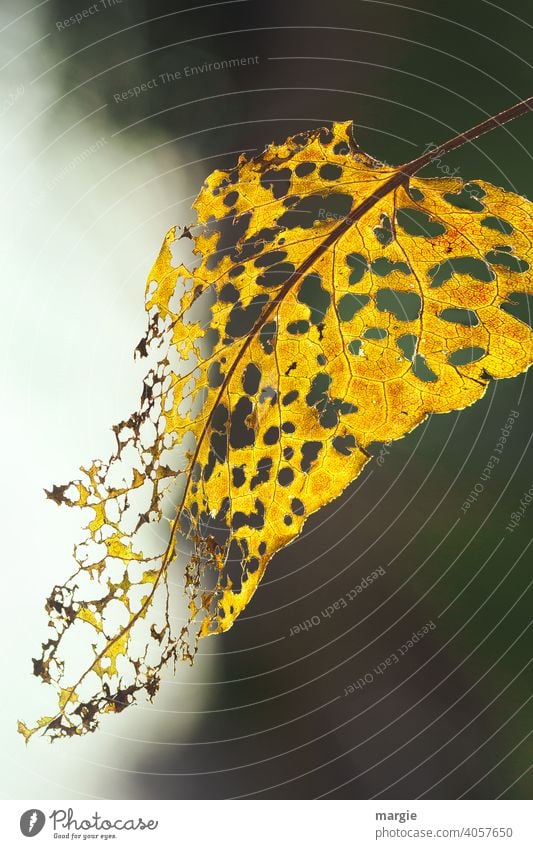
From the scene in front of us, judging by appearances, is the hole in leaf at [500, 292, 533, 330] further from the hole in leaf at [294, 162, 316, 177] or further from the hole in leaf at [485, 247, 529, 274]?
the hole in leaf at [294, 162, 316, 177]

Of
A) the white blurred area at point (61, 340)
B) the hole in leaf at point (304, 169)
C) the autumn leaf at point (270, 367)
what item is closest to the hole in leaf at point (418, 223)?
the autumn leaf at point (270, 367)

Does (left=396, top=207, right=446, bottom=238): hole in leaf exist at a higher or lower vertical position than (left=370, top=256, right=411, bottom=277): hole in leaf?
higher

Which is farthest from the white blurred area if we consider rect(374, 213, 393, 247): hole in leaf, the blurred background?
rect(374, 213, 393, 247): hole in leaf

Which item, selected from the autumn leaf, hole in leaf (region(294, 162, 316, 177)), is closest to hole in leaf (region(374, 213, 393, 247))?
the autumn leaf

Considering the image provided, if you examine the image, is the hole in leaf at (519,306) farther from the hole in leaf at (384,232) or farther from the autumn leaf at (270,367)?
the hole in leaf at (384,232)

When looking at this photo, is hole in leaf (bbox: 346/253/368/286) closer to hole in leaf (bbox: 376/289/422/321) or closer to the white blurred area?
hole in leaf (bbox: 376/289/422/321)

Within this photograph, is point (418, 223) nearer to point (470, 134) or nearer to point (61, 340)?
point (470, 134)
